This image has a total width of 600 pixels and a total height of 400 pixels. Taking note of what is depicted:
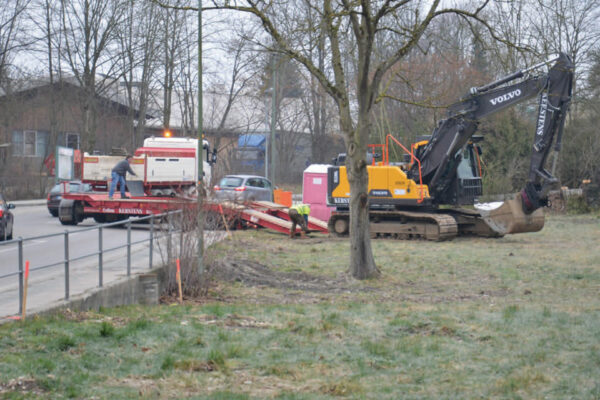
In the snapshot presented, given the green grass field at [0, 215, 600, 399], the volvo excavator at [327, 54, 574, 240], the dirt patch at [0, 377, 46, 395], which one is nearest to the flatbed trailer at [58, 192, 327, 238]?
the volvo excavator at [327, 54, 574, 240]

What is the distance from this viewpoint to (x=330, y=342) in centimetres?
848

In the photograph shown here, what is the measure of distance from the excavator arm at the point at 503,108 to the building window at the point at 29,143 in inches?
1488

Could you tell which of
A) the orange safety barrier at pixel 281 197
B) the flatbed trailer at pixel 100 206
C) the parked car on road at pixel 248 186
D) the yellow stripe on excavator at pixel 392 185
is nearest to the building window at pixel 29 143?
the orange safety barrier at pixel 281 197

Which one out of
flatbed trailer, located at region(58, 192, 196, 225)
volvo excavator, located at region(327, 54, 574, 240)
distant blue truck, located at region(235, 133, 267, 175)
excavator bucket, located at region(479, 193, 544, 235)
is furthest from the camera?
distant blue truck, located at region(235, 133, 267, 175)

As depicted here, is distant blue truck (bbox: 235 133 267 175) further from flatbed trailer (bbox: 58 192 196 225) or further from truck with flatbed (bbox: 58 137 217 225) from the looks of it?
flatbed trailer (bbox: 58 192 196 225)

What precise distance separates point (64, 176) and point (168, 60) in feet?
57.3

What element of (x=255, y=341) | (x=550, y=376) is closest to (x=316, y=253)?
(x=255, y=341)

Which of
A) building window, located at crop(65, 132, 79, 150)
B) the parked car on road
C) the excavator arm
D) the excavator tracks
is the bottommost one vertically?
the excavator tracks

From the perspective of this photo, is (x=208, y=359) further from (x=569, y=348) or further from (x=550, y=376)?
(x=569, y=348)

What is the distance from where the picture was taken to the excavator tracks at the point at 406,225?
21781mm

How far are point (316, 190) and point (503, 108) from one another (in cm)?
1044

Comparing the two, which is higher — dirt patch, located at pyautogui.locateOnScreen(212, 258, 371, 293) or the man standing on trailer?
the man standing on trailer

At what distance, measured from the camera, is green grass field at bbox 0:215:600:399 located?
647 cm

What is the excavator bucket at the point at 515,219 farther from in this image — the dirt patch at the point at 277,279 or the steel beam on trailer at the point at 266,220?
the dirt patch at the point at 277,279
